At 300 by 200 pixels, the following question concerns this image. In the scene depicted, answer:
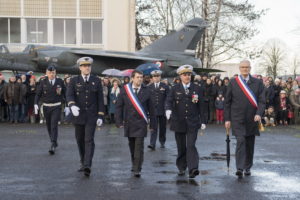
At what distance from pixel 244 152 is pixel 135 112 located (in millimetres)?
2006

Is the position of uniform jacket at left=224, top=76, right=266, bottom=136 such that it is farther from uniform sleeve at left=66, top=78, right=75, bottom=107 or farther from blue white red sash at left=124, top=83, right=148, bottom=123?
uniform sleeve at left=66, top=78, right=75, bottom=107

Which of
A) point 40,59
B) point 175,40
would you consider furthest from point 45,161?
point 175,40

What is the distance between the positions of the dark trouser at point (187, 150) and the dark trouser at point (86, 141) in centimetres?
151

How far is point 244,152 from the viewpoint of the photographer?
976 cm

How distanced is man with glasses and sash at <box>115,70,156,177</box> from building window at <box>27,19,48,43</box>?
1314 inches

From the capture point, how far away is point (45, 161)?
11.5m

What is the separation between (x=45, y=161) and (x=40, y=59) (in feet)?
62.6

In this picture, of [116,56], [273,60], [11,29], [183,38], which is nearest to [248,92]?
[116,56]

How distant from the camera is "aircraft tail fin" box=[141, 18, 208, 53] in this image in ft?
118

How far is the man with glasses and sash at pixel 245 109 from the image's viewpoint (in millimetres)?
9805

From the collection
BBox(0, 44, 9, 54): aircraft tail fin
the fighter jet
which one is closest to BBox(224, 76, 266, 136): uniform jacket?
the fighter jet

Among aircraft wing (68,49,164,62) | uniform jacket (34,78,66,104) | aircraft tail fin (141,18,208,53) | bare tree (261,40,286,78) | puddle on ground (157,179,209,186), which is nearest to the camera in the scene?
puddle on ground (157,179,209,186)

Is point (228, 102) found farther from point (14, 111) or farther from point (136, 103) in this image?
point (14, 111)

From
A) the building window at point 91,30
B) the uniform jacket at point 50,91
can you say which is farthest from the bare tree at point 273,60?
the uniform jacket at point 50,91
